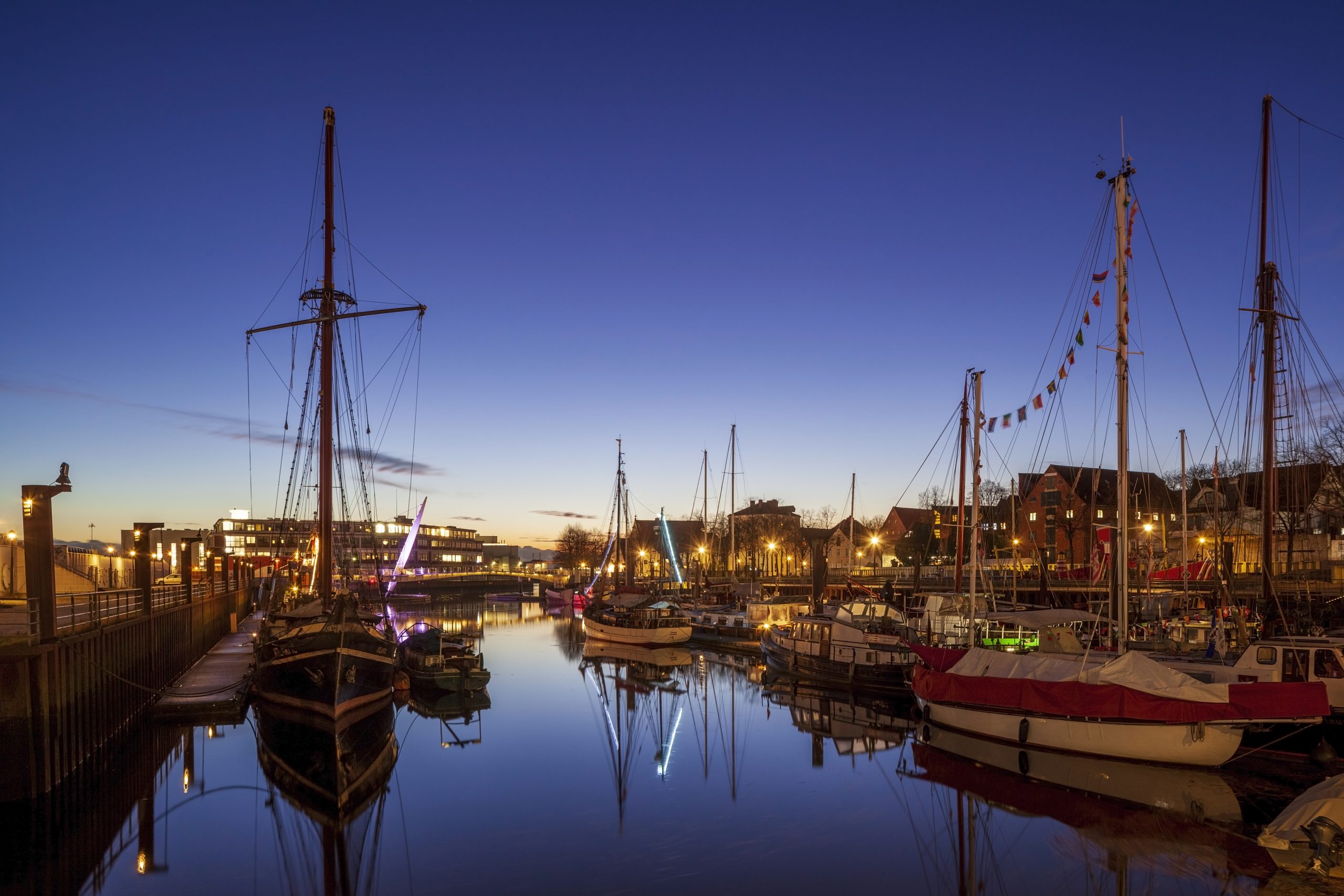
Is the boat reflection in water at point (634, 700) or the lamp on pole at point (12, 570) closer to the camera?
the boat reflection in water at point (634, 700)

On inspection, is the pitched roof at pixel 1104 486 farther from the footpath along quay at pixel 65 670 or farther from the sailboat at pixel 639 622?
the footpath along quay at pixel 65 670

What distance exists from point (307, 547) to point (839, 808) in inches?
2747

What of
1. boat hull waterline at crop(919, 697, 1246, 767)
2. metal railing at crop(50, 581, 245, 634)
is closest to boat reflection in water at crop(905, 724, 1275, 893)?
boat hull waterline at crop(919, 697, 1246, 767)

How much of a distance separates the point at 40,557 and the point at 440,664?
1925 centimetres

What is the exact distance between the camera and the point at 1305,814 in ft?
49.3

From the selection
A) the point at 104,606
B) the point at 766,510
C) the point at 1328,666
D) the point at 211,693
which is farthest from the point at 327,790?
the point at 766,510

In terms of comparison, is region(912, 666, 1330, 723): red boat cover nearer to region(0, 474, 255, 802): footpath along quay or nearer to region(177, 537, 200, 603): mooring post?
region(0, 474, 255, 802): footpath along quay

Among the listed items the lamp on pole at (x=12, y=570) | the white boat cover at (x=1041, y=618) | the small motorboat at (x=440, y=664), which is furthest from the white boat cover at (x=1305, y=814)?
the lamp on pole at (x=12, y=570)

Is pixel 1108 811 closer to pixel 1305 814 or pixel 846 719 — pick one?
pixel 1305 814

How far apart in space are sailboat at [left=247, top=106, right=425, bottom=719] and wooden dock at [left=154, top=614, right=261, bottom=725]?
101 centimetres

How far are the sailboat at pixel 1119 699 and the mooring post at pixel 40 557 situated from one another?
923 inches

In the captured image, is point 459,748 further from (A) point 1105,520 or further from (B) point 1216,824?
(A) point 1105,520

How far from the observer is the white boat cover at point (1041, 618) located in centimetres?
3800

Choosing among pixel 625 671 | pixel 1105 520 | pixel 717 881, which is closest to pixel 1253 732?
pixel 717 881
